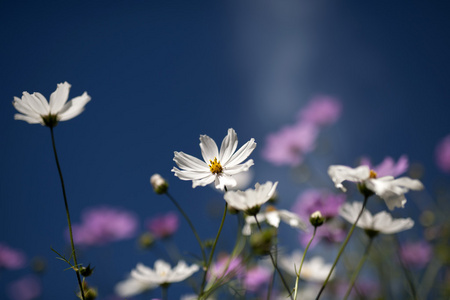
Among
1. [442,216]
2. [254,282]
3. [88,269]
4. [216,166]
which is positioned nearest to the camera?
[88,269]

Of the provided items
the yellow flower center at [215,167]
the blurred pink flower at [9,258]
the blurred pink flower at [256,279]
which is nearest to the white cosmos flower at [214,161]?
the yellow flower center at [215,167]

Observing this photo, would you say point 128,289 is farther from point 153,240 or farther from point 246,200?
point 246,200

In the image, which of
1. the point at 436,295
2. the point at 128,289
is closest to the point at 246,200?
the point at 128,289

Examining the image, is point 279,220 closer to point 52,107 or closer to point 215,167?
point 215,167

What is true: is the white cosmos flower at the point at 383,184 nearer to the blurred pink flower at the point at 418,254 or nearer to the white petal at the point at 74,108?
the white petal at the point at 74,108

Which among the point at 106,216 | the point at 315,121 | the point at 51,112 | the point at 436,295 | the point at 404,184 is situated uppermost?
the point at 315,121

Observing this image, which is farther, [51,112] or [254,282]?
[254,282]
